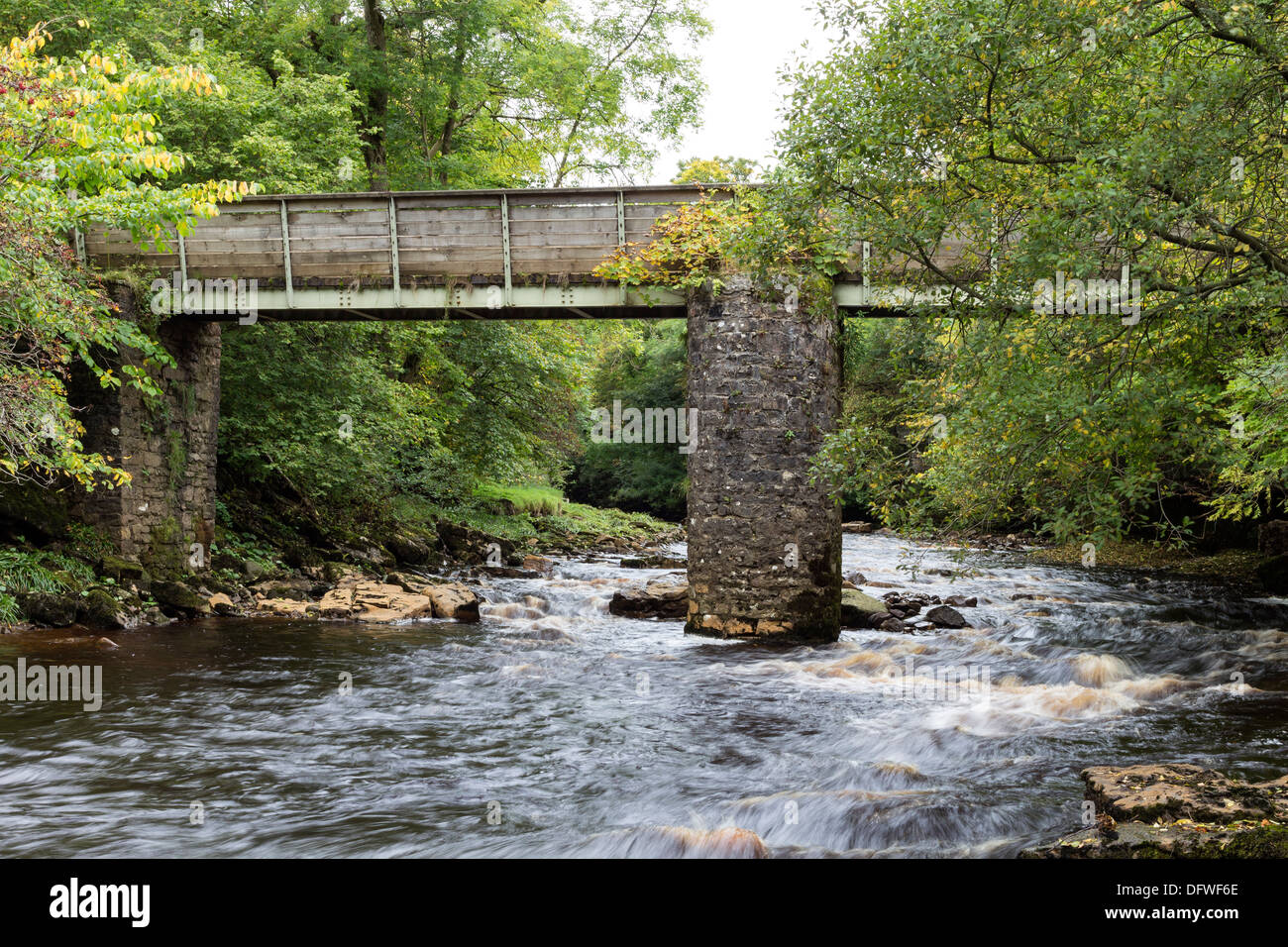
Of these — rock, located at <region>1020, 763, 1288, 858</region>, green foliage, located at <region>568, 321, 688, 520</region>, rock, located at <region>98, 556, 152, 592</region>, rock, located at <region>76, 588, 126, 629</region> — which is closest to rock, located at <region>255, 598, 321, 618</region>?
rock, located at <region>98, 556, 152, 592</region>

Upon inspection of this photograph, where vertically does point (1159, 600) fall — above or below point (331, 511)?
below

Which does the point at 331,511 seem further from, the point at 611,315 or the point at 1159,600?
the point at 1159,600

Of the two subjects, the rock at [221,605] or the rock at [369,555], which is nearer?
the rock at [221,605]

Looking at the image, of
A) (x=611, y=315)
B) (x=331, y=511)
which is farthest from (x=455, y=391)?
(x=611, y=315)

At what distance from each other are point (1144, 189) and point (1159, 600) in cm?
1335

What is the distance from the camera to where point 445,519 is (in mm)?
23766

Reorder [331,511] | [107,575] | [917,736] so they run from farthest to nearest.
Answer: [331,511], [107,575], [917,736]

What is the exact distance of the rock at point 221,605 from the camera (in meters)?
14.4

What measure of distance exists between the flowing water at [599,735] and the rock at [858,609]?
2.87ft

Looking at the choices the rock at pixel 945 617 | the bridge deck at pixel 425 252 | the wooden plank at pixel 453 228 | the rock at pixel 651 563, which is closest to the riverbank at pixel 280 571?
the rock at pixel 651 563

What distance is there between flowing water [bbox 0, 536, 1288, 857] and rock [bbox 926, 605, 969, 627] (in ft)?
1.69

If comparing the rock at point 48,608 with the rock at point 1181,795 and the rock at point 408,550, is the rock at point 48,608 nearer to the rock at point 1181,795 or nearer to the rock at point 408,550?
the rock at point 408,550

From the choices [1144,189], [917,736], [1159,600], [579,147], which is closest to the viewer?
[1144,189]
